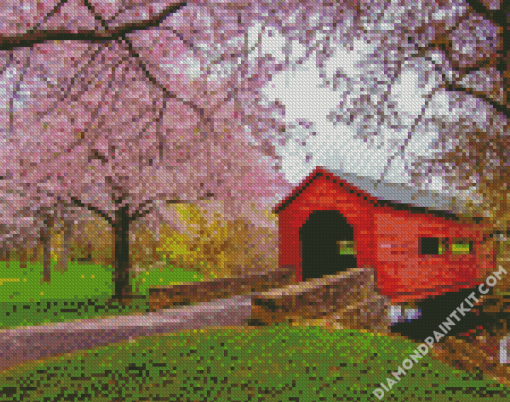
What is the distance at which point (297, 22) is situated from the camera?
21.4 feet

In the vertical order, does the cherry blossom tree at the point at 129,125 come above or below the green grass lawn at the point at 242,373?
above

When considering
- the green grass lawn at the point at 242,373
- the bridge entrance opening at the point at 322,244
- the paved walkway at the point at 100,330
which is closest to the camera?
the green grass lawn at the point at 242,373

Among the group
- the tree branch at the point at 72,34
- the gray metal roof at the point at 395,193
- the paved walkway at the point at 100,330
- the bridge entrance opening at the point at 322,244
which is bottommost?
the paved walkway at the point at 100,330

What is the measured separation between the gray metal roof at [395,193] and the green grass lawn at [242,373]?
6.86 m

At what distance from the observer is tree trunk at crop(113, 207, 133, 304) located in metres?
13.0

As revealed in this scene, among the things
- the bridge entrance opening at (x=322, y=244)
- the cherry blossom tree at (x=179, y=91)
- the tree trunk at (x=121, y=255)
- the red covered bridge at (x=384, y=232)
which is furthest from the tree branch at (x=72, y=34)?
the bridge entrance opening at (x=322, y=244)

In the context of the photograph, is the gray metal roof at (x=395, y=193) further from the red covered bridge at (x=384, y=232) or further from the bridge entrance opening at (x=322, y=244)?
the bridge entrance opening at (x=322, y=244)

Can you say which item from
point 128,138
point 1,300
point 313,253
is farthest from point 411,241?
point 1,300

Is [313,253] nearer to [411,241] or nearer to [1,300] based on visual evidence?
[411,241]

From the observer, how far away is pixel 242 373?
5645 mm

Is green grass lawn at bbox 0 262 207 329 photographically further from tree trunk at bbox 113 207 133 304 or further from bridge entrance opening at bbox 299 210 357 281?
bridge entrance opening at bbox 299 210 357 281

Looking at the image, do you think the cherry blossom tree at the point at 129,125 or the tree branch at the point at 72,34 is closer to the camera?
the tree branch at the point at 72,34

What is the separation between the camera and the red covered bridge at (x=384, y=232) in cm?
1308

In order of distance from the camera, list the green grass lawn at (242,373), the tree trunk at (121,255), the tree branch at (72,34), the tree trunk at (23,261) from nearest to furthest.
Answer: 1. the tree branch at (72,34)
2. the green grass lawn at (242,373)
3. the tree trunk at (121,255)
4. the tree trunk at (23,261)
